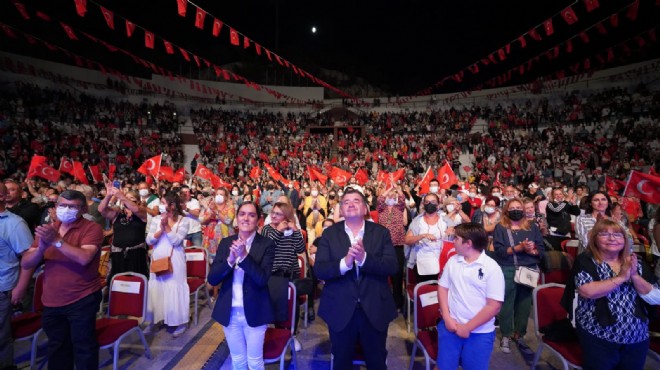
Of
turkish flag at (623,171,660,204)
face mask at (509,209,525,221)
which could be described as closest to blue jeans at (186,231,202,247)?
face mask at (509,209,525,221)

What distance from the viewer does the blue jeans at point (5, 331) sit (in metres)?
3.09

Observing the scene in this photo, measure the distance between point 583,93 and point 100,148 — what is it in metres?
30.3

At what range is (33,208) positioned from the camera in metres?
5.70

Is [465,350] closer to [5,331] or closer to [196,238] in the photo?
[5,331]

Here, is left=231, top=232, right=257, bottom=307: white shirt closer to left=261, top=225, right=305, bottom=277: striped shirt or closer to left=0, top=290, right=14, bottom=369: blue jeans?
left=261, top=225, right=305, bottom=277: striped shirt

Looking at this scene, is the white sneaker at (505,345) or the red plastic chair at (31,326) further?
the white sneaker at (505,345)

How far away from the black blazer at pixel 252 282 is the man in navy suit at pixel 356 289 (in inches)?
17.5

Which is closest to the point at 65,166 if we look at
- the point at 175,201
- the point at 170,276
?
the point at 175,201

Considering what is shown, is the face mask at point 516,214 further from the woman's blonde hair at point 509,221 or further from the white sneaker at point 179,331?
the white sneaker at point 179,331

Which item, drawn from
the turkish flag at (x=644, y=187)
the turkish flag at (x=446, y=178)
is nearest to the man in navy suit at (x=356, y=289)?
the turkish flag at (x=644, y=187)

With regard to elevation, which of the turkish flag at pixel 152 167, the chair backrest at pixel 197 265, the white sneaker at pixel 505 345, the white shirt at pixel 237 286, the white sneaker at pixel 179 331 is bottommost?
the white sneaker at pixel 179 331

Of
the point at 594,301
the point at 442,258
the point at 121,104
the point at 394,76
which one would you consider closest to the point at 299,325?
the point at 442,258

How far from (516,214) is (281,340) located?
117 inches

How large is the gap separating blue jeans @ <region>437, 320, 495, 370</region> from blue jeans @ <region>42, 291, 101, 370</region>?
3013mm
